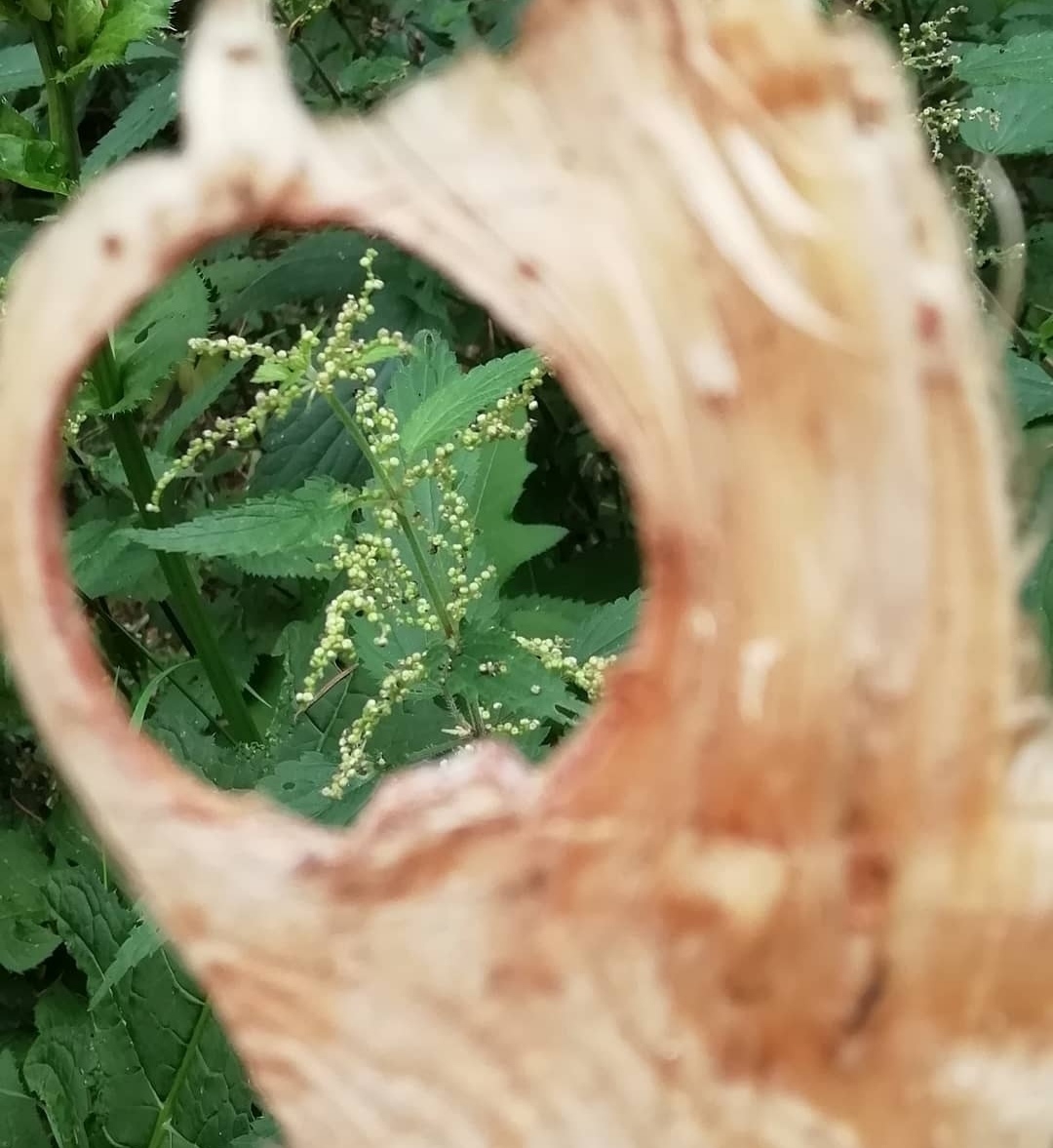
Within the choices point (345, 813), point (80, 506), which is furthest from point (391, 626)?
point (80, 506)

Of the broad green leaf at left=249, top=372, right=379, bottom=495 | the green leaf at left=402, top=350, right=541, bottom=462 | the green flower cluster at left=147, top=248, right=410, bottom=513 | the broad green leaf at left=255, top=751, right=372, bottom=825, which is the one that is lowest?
the broad green leaf at left=249, top=372, right=379, bottom=495

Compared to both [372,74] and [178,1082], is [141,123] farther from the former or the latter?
[178,1082]

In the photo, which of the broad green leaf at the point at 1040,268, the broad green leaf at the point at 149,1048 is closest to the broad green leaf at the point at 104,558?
the broad green leaf at the point at 149,1048

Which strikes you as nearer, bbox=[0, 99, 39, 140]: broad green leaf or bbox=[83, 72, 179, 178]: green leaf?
bbox=[0, 99, 39, 140]: broad green leaf

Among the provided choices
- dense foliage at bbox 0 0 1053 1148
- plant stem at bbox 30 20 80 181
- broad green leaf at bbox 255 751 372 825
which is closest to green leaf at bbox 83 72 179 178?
dense foliage at bbox 0 0 1053 1148

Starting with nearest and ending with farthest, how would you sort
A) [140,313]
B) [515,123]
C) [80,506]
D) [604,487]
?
[515,123] < [140,313] < [80,506] < [604,487]

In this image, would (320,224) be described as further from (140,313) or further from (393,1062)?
(140,313)

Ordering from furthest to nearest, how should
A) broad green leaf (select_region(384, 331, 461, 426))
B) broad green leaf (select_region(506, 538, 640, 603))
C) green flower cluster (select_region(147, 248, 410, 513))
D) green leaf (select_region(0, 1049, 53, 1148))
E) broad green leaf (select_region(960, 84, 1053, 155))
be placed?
broad green leaf (select_region(506, 538, 640, 603))
green leaf (select_region(0, 1049, 53, 1148))
broad green leaf (select_region(960, 84, 1053, 155))
broad green leaf (select_region(384, 331, 461, 426))
green flower cluster (select_region(147, 248, 410, 513))

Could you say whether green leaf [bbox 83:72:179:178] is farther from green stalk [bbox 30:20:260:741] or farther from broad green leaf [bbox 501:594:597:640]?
broad green leaf [bbox 501:594:597:640]
